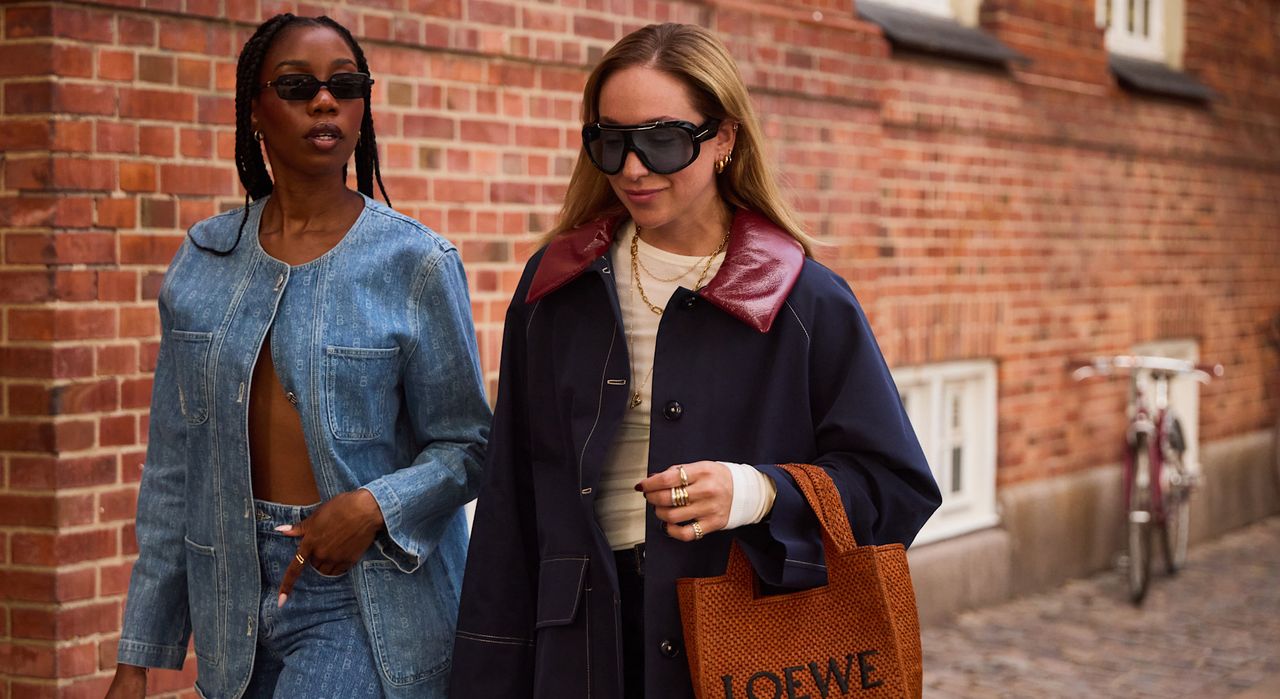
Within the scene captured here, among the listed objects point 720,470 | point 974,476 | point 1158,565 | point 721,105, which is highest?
point 721,105

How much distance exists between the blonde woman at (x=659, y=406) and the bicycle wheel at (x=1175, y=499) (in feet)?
22.7

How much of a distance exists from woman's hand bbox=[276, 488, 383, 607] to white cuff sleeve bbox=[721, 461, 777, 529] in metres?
0.64

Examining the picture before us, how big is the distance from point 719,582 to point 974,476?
20.6 ft

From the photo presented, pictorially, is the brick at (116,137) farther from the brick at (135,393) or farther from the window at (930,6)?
the window at (930,6)

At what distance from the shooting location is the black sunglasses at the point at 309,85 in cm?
292

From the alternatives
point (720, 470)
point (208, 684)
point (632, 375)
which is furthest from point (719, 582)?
point (208, 684)

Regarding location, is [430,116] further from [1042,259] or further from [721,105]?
[1042,259]

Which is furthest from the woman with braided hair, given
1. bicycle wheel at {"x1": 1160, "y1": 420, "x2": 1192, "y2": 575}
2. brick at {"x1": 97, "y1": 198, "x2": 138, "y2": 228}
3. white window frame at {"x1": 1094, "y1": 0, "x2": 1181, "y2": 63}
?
white window frame at {"x1": 1094, "y1": 0, "x2": 1181, "y2": 63}

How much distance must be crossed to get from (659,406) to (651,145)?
1.39 feet

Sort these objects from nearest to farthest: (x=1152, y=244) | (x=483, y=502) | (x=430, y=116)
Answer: (x=483, y=502) → (x=430, y=116) → (x=1152, y=244)

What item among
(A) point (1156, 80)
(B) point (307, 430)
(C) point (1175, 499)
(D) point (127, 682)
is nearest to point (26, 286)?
(D) point (127, 682)

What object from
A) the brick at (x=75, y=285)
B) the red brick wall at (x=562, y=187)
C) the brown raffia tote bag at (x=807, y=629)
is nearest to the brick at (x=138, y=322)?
the red brick wall at (x=562, y=187)

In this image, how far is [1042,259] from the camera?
30.0 ft

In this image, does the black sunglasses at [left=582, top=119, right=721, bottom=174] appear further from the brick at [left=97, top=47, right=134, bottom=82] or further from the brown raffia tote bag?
the brick at [left=97, top=47, right=134, bottom=82]
